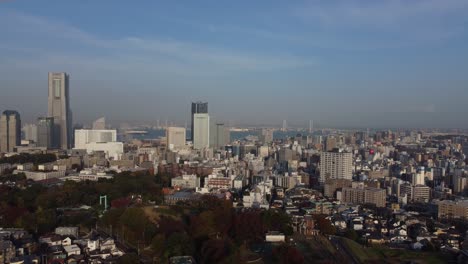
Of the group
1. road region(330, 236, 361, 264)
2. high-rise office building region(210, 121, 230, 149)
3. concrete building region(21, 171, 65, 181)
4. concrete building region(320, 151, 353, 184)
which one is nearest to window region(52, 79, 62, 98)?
high-rise office building region(210, 121, 230, 149)

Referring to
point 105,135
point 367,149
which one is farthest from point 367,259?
point 105,135

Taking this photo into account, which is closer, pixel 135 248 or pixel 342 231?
pixel 135 248

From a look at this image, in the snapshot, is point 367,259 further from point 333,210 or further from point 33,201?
point 33,201

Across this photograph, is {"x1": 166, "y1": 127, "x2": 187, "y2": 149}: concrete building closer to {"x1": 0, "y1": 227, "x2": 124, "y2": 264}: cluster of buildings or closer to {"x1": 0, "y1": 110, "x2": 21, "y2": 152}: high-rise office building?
{"x1": 0, "y1": 110, "x2": 21, "y2": 152}: high-rise office building

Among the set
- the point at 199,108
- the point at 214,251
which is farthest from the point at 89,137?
the point at 214,251

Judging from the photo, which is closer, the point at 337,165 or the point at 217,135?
the point at 337,165

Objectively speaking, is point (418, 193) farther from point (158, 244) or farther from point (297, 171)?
point (158, 244)

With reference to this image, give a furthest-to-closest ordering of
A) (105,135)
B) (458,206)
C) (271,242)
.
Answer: (105,135)
(458,206)
(271,242)
